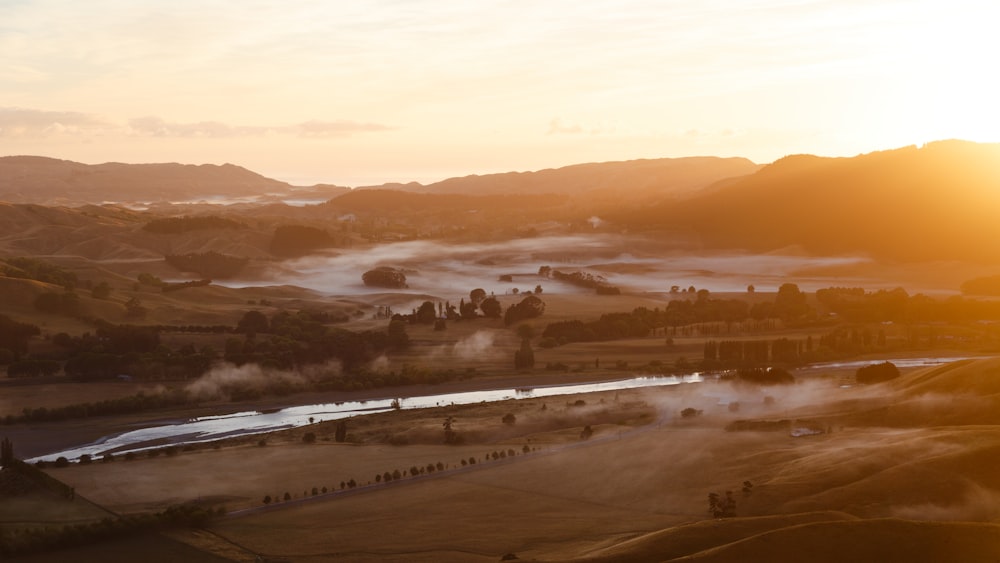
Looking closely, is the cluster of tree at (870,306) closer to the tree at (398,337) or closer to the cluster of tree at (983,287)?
the cluster of tree at (983,287)

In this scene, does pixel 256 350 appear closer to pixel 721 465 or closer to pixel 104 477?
pixel 104 477

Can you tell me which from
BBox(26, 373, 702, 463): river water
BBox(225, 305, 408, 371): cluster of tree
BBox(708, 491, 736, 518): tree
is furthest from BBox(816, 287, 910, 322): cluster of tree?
BBox(708, 491, 736, 518): tree

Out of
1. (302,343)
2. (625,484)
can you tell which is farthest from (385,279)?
(625,484)

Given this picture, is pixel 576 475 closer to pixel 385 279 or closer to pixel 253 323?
pixel 253 323

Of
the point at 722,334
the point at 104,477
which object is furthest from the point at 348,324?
the point at 104,477

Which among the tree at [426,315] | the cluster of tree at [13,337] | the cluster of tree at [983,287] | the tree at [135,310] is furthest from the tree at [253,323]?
the cluster of tree at [983,287]

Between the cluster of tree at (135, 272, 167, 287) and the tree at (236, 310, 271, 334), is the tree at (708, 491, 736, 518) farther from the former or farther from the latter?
the cluster of tree at (135, 272, 167, 287)
